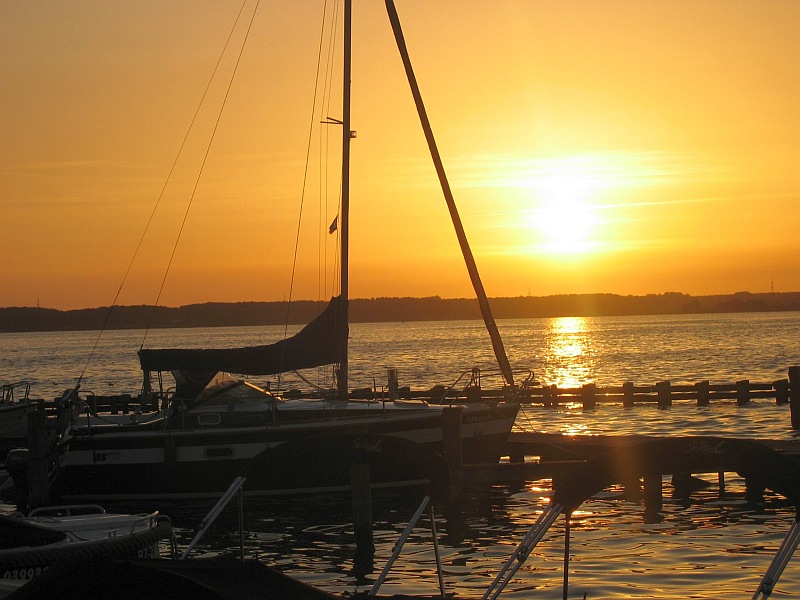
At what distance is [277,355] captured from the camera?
72.9 ft

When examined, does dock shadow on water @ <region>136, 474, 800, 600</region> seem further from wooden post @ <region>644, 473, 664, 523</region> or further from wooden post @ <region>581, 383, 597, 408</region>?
wooden post @ <region>581, 383, 597, 408</region>

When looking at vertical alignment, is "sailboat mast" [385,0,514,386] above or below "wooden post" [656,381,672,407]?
above

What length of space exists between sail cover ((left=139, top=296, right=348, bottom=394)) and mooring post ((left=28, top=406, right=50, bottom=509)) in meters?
2.33

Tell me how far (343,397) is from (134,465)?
463 centimetres

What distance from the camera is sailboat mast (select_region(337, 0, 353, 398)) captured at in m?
23.2

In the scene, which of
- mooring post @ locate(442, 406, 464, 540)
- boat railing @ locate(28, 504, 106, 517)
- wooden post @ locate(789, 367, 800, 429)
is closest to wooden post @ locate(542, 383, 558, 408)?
wooden post @ locate(789, 367, 800, 429)

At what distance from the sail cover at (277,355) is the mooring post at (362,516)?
4868 mm

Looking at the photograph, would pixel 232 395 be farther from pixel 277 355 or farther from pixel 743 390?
pixel 743 390

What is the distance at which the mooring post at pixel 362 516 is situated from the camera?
1747cm

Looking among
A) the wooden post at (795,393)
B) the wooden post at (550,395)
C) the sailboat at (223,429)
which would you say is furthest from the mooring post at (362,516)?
the wooden post at (550,395)

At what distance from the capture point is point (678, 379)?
65.2m

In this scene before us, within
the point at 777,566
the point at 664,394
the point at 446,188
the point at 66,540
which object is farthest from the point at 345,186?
the point at 664,394

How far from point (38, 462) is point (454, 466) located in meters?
8.55

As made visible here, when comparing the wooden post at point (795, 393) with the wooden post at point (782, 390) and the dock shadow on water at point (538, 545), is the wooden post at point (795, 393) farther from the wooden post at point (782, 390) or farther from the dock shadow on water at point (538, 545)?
the dock shadow on water at point (538, 545)
